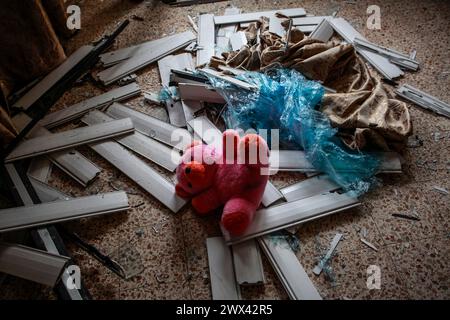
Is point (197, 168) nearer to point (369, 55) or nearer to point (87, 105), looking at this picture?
point (87, 105)

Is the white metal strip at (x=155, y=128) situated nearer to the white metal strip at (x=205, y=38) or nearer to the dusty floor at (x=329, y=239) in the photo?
the dusty floor at (x=329, y=239)

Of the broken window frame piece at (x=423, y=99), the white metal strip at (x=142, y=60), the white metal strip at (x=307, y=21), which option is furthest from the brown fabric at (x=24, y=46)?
the broken window frame piece at (x=423, y=99)

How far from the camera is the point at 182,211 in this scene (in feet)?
5.19

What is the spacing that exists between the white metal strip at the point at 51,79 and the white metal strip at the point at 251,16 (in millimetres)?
996

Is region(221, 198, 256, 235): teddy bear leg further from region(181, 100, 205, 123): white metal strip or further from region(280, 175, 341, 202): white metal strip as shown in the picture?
region(181, 100, 205, 123): white metal strip

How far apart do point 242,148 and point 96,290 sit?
0.86 meters

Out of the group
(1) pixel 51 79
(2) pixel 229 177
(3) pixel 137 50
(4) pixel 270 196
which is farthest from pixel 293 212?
(1) pixel 51 79

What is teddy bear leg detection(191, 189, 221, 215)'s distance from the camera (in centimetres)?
149

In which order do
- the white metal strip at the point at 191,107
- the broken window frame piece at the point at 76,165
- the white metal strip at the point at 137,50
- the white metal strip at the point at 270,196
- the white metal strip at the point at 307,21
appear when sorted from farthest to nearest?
the white metal strip at the point at 307,21 < the white metal strip at the point at 137,50 < the white metal strip at the point at 191,107 < the broken window frame piece at the point at 76,165 < the white metal strip at the point at 270,196

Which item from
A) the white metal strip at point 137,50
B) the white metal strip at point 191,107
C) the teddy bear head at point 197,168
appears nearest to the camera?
the teddy bear head at point 197,168

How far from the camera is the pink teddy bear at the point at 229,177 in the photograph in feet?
4.38

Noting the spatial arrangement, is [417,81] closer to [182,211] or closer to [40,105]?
Answer: [182,211]

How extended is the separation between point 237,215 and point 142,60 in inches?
56.2

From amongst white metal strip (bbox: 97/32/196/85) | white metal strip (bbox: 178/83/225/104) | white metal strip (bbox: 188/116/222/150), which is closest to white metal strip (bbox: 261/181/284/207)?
white metal strip (bbox: 188/116/222/150)
